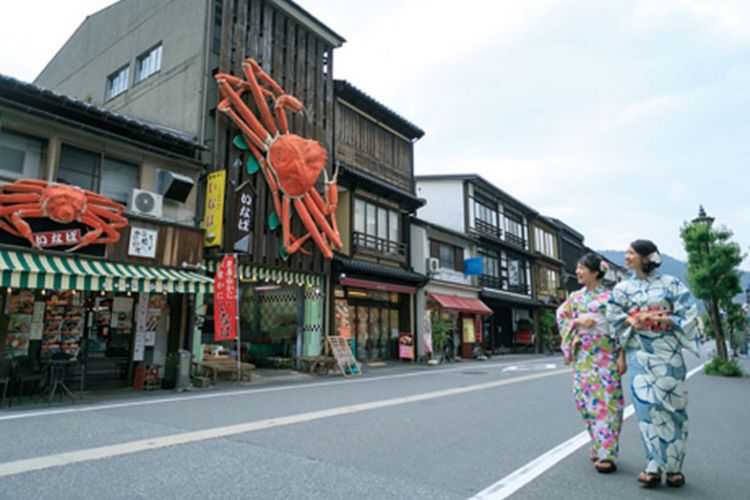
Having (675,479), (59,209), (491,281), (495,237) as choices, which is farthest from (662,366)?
(495,237)

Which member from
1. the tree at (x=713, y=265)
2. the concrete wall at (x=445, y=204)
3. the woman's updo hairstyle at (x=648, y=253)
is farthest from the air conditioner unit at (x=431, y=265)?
the woman's updo hairstyle at (x=648, y=253)

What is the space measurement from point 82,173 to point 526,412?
11.5 meters

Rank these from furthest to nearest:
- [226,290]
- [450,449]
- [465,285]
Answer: [465,285], [226,290], [450,449]

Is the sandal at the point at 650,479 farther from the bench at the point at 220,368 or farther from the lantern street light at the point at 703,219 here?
the lantern street light at the point at 703,219

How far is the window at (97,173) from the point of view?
36.9 feet

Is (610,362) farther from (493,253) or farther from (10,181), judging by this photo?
(493,253)

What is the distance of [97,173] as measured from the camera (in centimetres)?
1168

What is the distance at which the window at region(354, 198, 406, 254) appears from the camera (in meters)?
20.8

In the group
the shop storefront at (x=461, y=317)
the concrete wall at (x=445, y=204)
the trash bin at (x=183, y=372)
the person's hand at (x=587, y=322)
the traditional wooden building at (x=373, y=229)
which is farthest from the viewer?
the concrete wall at (x=445, y=204)

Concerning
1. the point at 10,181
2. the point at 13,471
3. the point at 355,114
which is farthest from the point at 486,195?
the point at 13,471

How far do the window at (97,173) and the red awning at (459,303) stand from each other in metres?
15.4

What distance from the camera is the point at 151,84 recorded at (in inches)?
690

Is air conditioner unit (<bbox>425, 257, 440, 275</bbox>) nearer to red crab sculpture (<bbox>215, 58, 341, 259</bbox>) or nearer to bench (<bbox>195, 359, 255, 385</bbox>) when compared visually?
red crab sculpture (<bbox>215, 58, 341, 259</bbox>)

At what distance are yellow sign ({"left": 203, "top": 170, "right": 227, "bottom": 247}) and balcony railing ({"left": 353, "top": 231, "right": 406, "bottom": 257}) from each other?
7.60m
